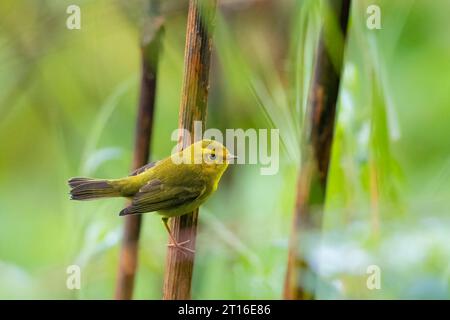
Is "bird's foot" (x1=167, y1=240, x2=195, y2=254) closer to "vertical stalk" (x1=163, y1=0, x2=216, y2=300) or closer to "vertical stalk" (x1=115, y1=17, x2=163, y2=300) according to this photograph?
"vertical stalk" (x1=163, y1=0, x2=216, y2=300)

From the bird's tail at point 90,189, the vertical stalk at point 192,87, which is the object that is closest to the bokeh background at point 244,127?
the bird's tail at point 90,189

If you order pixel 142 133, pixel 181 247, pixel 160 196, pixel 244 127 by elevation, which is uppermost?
pixel 244 127

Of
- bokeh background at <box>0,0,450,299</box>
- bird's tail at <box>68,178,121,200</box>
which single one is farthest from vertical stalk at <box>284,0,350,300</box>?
bird's tail at <box>68,178,121,200</box>

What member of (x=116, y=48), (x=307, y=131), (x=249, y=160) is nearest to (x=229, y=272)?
(x=249, y=160)

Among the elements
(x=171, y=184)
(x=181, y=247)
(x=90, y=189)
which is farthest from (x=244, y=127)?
(x=181, y=247)

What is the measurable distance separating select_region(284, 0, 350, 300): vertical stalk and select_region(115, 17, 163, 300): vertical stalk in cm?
43

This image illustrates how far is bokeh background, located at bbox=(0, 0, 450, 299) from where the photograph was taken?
1.40 m

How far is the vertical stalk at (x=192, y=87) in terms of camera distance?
1.11m

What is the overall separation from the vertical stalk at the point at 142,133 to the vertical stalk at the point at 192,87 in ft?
0.71

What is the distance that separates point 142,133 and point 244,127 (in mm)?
582

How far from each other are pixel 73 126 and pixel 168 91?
0.38 m

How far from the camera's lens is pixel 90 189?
159 cm

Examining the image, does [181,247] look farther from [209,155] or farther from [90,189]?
[90,189]
